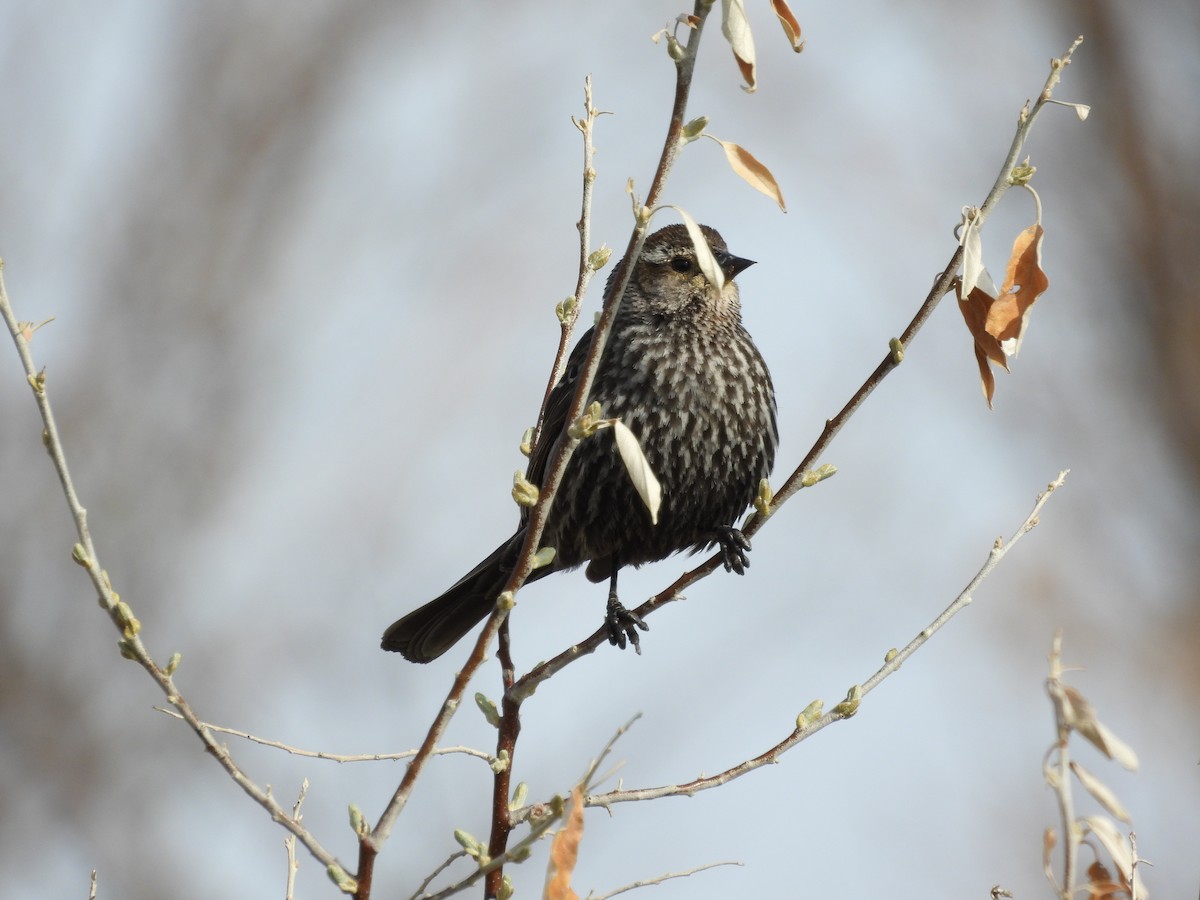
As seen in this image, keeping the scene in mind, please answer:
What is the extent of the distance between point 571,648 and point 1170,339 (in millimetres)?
7049

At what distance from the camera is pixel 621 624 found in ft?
12.2

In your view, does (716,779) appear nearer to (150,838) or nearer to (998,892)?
(998,892)

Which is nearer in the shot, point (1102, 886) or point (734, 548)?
point (1102, 886)

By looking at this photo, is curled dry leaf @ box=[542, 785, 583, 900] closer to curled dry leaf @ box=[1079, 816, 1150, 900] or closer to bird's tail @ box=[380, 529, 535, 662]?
curled dry leaf @ box=[1079, 816, 1150, 900]

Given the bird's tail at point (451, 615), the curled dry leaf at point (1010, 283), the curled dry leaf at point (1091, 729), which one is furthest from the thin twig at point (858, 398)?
the bird's tail at point (451, 615)

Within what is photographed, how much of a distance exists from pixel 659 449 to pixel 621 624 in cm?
50

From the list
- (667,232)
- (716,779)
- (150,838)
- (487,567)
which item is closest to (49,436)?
(716,779)

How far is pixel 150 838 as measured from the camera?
26.2ft

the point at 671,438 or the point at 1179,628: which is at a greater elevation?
the point at 1179,628

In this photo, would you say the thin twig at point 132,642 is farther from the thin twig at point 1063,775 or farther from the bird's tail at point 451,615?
the bird's tail at point 451,615

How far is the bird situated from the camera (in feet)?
12.9

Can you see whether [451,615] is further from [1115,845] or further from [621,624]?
[1115,845]

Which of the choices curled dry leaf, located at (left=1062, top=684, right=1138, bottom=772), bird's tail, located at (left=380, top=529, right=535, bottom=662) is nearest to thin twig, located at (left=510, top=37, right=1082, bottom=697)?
curled dry leaf, located at (left=1062, top=684, right=1138, bottom=772)

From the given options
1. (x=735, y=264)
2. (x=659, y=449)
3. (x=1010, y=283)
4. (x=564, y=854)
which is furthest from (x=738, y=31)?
(x=735, y=264)
